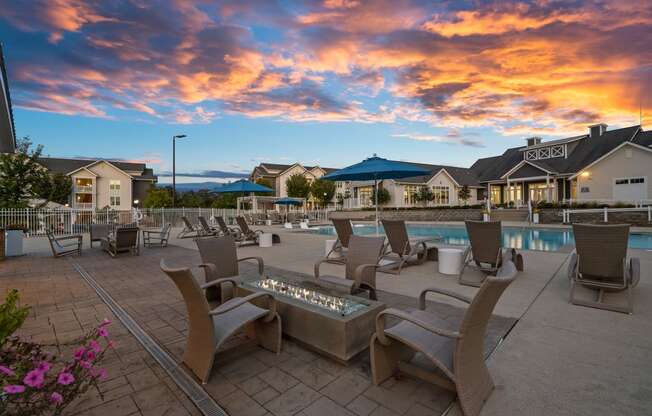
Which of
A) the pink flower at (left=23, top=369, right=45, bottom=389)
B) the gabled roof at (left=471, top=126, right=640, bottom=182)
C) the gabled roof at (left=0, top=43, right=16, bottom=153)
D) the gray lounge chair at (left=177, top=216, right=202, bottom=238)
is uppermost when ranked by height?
the gabled roof at (left=471, top=126, right=640, bottom=182)

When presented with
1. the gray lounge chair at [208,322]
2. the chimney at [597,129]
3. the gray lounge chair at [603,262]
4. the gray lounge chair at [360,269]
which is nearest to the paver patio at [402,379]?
the gray lounge chair at [208,322]

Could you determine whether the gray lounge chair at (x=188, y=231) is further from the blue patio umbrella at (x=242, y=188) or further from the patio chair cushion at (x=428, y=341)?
the patio chair cushion at (x=428, y=341)

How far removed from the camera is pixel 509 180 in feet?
93.1

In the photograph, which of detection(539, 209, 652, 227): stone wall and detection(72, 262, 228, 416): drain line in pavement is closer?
detection(72, 262, 228, 416): drain line in pavement

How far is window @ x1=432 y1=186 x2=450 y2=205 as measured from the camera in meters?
36.7

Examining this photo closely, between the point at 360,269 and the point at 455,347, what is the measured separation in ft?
6.33

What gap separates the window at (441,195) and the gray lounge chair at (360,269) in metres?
34.3

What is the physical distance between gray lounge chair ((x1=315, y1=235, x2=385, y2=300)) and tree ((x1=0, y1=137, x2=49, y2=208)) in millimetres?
21838

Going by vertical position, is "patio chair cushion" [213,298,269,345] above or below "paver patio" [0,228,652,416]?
above

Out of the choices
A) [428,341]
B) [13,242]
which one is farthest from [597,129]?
[13,242]

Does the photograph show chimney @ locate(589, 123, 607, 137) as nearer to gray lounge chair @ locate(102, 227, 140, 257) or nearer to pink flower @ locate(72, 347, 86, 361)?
gray lounge chair @ locate(102, 227, 140, 257)

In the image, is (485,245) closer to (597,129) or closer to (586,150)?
(586,150)

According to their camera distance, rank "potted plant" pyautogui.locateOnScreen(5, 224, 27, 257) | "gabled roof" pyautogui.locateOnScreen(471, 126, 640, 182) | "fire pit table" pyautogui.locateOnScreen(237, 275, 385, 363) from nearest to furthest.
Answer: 1. "fire pit table" pyautogui.locateOnScreen(237, 275, 385, 363)
2. "potted plant" pyautogui.locateOnScreen(5, 224, 27, 257)
3. "gabled roof" pyautogui.locateOnScreen(471, 126, 640, 182)

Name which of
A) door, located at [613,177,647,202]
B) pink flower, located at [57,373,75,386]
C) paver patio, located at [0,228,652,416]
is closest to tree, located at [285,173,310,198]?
door, located at [613,177,647,202]
